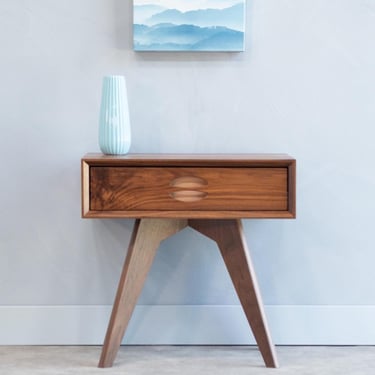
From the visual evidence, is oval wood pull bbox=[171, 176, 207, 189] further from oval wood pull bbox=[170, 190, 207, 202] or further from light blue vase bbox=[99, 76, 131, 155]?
light blue vase bbox=[99, 76, 131, 155]

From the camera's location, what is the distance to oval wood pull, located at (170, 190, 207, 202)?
1.88 m

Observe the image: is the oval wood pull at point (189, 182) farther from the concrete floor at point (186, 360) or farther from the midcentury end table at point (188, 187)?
the concrete floor at point (186, 360)

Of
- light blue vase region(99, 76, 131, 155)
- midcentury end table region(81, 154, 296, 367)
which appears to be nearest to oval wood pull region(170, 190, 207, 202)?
midcentury end table region(81, 154, 296, 367)

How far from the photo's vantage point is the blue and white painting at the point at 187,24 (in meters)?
2.12

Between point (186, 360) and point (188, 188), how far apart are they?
0.58 meters

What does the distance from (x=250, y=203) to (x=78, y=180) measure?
64 cm

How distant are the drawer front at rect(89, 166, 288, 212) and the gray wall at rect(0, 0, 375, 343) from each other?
12.5 inches

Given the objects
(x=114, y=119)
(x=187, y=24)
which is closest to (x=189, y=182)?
(x=114, y=119)

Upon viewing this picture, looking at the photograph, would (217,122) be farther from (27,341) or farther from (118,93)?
(27,341)

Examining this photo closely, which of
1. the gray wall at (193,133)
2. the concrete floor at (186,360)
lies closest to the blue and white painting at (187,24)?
the gray wall at (193,133)

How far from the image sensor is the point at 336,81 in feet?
7.13

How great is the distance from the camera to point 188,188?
6.21 ft

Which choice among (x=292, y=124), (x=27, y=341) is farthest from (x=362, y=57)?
(x=27, y=341)

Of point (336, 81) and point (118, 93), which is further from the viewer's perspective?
point (336, 81)
